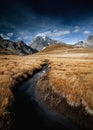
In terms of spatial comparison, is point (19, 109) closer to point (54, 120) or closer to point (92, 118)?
point (54, 120)

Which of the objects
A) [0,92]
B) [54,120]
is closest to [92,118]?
[54,120]

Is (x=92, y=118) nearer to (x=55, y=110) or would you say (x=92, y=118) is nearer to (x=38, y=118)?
(x=55, y=110)

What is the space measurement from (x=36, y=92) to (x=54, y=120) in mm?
9501

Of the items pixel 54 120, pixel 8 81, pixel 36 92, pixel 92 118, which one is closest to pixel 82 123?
pixel 92 118

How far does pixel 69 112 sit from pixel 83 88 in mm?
5291

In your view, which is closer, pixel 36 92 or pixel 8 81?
pixel 36 92

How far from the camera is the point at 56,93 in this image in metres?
23.1

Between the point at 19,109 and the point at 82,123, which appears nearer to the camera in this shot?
the point at 82,123

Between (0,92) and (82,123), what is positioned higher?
(0,92)

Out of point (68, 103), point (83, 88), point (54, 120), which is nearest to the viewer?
point (54, 120)

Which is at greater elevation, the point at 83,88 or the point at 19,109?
the point at 83,88

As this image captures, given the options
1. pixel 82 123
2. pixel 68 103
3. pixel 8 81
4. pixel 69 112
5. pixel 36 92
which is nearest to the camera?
pixel 82 123

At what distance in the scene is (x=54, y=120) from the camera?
17281 mm

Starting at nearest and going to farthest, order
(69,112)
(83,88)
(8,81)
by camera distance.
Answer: (69,112) → (83,88) → (8,81)
